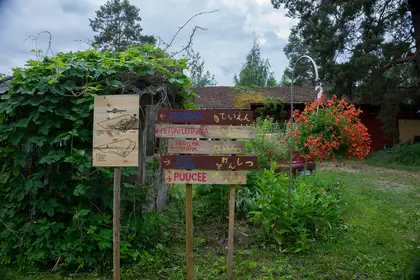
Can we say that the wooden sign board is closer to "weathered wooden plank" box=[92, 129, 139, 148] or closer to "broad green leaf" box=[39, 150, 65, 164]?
"weathered wooden plank" box=[92, 129, 139, 148]

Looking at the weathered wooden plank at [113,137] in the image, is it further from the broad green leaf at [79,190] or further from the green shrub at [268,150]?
the green shrub at [268,150]

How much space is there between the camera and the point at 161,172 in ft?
14.5

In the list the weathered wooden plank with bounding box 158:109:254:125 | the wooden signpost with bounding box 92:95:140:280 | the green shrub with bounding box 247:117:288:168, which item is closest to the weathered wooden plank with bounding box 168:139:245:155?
the weathered wooden plank with bounding box 158:109:254:125

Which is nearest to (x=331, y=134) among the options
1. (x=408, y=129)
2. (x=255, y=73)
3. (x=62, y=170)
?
(x=62, y=170)

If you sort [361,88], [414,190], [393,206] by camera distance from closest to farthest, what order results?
1. [393,206]
2. [414,190]
3. [361,88]

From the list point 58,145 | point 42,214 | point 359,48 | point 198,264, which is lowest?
point 198,264

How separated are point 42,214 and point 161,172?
1505 millimetres

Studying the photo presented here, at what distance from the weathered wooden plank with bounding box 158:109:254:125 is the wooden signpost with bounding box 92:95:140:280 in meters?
0.43

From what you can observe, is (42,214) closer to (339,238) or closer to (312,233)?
(312,233)

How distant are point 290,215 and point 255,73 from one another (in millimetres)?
27508

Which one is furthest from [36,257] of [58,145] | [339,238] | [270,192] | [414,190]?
[414,190]

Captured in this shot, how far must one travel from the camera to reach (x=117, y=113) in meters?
3.29

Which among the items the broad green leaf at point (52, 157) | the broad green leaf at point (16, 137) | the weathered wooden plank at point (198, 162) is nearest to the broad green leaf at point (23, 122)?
the broad green leaf at point (16, 137)

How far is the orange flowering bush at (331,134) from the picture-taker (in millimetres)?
5297
